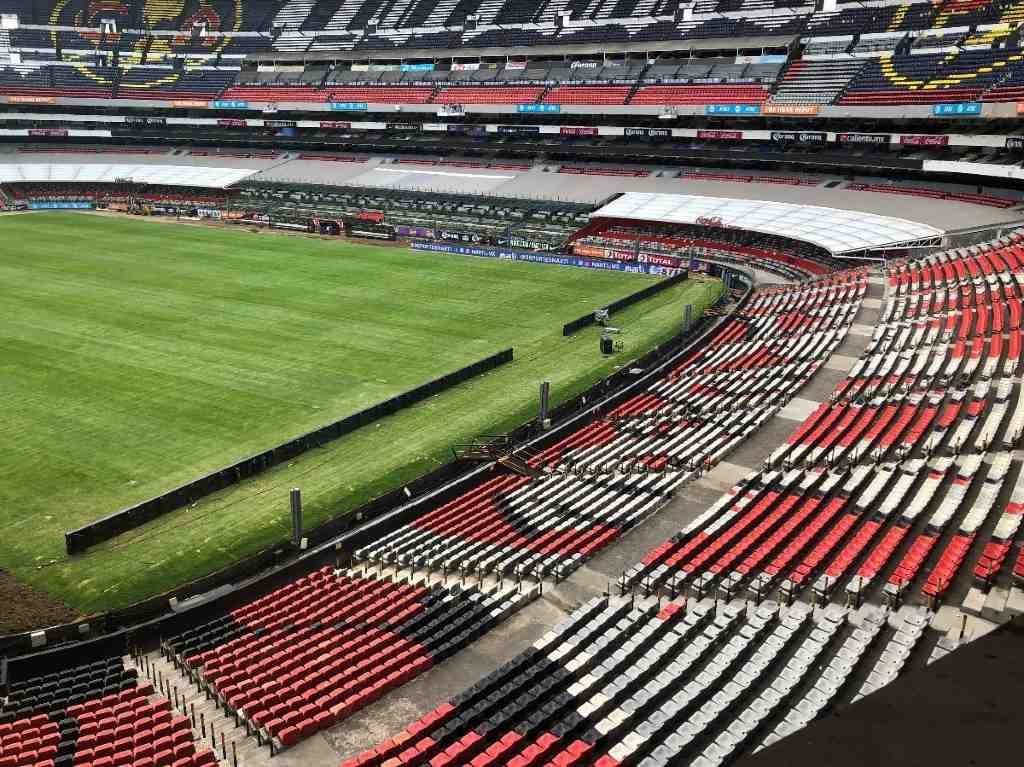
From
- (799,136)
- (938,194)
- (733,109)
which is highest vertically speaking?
(733,109)

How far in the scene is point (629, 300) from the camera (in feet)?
171

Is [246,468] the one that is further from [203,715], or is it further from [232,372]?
[203,715]

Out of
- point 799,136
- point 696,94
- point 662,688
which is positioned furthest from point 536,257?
point 662,688

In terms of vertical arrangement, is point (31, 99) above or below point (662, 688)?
above

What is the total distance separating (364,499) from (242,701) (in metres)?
11.2

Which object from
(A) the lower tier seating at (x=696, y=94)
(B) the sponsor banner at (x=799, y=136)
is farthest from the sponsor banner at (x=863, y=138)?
(A) the lower tier seating at (x=696, y=94)

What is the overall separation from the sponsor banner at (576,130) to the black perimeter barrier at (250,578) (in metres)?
57.6

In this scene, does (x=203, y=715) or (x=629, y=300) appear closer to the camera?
(x=203, y=715)

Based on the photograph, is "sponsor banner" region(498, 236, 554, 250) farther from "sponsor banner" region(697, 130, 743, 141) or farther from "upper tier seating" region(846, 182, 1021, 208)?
"upper tier seating" region(846, 182, 1021, 208)

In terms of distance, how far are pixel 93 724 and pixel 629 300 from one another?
133 ft

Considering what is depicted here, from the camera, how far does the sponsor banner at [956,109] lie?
190 ft

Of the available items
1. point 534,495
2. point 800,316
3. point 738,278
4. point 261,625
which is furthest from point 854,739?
point 738,278

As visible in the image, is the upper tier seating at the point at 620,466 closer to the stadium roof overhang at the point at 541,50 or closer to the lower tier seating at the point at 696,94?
the lower tier seating at the point at 696,94

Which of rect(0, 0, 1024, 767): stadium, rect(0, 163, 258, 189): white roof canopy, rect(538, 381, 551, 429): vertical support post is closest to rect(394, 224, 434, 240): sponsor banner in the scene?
rect(0, 0, 1024, 767): stadium
